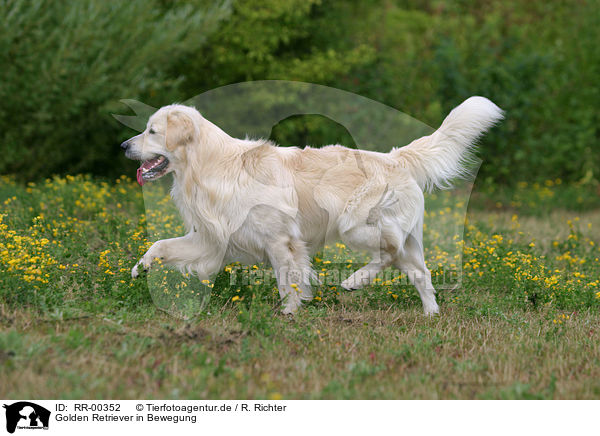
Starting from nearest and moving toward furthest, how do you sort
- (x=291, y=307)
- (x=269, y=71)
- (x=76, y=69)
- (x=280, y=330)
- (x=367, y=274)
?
(x=280, y=330) < (x=291, y=307) < (x=367, y=274) < (x=76, y=69) < (x=269, y=71)

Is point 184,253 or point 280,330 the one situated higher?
point 184,253

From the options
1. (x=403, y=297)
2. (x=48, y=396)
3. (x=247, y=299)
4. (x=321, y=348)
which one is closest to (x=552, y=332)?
(x=403, y=297)

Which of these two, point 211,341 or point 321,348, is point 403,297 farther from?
point 211,341

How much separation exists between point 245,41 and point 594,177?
26.6 ft

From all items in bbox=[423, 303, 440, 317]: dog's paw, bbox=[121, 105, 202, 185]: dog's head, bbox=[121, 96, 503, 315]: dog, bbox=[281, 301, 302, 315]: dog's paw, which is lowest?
bbox=[423, 303, 440, 317]: dog's paw

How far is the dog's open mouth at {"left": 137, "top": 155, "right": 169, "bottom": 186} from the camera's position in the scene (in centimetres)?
507

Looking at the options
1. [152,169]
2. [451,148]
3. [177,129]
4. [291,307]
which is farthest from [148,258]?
[451,148]

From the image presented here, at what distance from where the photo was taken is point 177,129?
5.00 meters

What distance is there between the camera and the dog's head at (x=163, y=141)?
5.01m

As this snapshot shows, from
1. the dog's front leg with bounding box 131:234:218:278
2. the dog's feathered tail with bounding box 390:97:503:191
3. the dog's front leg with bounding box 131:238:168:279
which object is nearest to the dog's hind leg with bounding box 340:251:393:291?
the dog's feathered tail with bounding box 390:97:503:191

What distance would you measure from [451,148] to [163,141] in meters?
2.43

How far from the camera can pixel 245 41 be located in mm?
13078

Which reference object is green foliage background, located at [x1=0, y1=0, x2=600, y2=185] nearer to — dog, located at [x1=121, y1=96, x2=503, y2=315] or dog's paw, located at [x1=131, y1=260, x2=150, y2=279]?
dog, located at [x1=121, y1=96, x2=503, y2=315]

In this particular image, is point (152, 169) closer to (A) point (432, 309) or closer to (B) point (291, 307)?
(B) point (291, 307)
